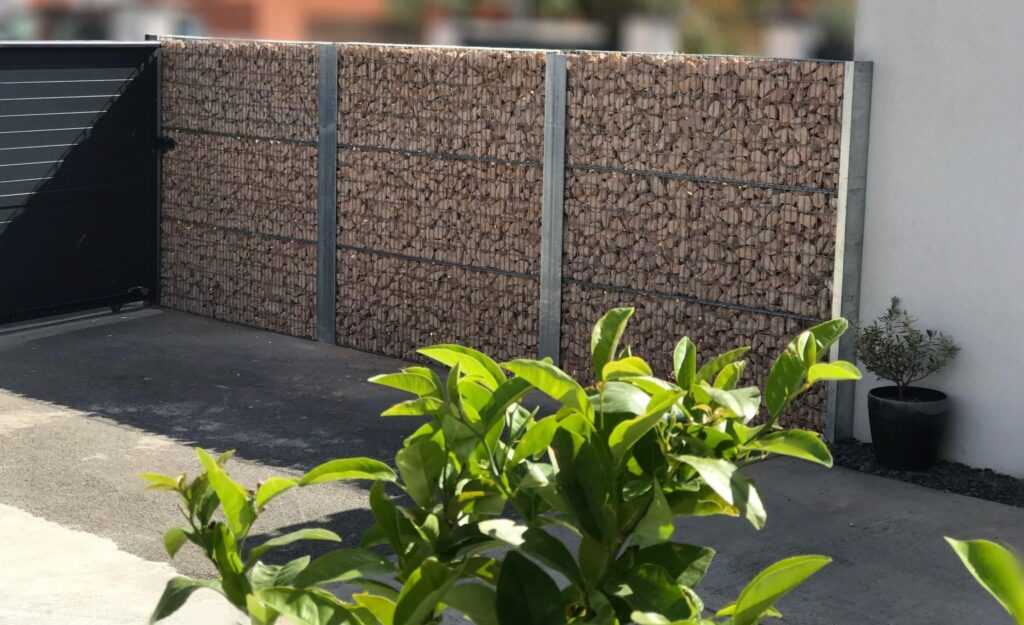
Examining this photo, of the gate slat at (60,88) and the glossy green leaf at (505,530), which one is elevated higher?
the gate slat at (60,88)

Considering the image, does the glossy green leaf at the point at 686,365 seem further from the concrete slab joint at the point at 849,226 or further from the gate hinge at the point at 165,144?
the gate hinge at the point at 165,144

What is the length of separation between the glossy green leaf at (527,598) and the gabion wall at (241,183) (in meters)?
10.3

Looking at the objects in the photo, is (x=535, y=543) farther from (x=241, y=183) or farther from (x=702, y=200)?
(x=241, y=183)

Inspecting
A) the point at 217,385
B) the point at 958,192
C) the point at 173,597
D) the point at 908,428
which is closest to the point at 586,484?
the point at 173,597

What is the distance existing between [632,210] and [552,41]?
38.8m

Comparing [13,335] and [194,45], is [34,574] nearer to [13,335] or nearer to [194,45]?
[13,335]

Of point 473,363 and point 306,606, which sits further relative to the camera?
point 473,363

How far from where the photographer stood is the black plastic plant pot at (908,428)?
8.13 metres

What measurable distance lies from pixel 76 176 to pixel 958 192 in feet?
24.9

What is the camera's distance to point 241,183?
40.3ft

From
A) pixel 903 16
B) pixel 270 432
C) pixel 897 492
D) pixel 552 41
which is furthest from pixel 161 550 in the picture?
pixel 552 41

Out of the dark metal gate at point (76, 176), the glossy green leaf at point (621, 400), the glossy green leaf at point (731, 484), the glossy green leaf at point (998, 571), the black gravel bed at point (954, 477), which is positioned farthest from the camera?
the dark metal gate at point (76, 176)

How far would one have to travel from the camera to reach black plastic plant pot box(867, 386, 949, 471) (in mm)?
8133

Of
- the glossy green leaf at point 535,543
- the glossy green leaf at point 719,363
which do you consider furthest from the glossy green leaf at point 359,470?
the glossy green leaf at point 719,363
